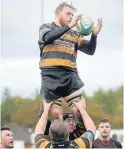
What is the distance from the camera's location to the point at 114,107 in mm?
89000

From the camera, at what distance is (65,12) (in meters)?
7.14

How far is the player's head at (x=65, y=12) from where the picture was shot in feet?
23.4

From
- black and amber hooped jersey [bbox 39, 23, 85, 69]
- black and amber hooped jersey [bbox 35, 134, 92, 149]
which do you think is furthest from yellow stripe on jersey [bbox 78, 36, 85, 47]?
black and amber hooped jersey [bbox 35, 134, 92, 149]

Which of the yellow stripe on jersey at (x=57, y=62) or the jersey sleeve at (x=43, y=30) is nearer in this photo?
the jersey sleeve at (x=43, y=30)

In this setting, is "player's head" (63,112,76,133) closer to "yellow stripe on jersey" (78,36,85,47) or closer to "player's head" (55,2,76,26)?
"yellow stripe on jersey" (78,36,85,47)

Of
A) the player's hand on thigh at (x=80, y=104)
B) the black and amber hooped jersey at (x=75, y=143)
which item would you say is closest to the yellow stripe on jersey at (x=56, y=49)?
the player's hand on thigh at (x=80, y=104)

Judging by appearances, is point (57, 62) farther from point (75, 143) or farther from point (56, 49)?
point (75, 143)

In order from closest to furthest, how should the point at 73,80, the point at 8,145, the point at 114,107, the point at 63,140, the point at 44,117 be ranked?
the point at 63,140, the point at 44,117, the point at 73,80, the point at 8,145, the point at 114,107

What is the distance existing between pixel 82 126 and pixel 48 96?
679 mm

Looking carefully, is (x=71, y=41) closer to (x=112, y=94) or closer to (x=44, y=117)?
(x=44, y=117)

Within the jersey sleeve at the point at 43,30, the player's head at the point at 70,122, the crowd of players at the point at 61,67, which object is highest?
the jersey sleeve at the point at 43,30

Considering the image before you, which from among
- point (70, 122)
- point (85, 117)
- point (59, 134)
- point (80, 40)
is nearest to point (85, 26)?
point (80, 40)

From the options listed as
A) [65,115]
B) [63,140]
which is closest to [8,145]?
[65,115]

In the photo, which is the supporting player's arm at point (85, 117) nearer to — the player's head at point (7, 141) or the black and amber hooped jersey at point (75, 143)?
the black and amber hooped jersey at point (75, 143)
